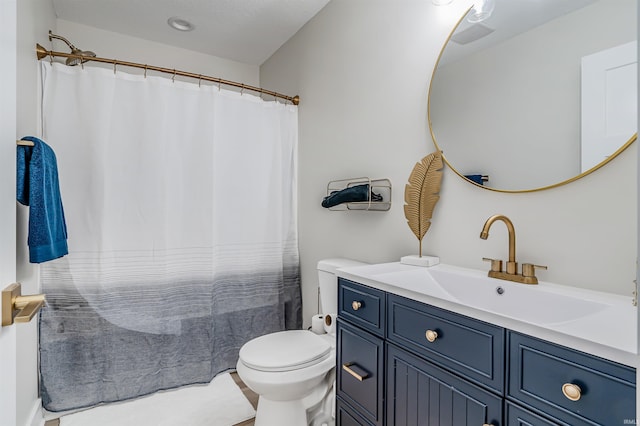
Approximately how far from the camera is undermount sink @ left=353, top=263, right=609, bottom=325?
0.97 metres

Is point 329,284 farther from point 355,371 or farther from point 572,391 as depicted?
point 572,391

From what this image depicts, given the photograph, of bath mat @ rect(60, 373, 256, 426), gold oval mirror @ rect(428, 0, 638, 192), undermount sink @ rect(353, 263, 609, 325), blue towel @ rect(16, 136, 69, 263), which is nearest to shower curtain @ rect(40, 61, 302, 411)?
bath mat @ rect(60, 373, 256, 426)

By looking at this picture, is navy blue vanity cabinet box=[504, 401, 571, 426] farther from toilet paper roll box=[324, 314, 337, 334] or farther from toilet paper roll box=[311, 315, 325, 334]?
toilet paper roll box=[311, 315, 325, 334]

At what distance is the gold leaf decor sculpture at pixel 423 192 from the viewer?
58.9 inches

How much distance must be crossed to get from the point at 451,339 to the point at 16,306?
103 cm

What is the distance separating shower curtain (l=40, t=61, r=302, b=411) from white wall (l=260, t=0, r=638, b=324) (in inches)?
14.1

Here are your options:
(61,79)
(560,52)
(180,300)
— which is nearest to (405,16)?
(560,52)

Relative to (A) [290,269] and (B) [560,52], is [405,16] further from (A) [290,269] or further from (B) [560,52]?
(A) [290,269]

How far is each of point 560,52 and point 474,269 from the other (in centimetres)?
Result: 84

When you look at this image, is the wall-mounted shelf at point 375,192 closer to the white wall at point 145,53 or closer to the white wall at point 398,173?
the white wall at point 398,173

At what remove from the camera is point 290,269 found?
2572 mm

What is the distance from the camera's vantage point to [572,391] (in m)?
0.67

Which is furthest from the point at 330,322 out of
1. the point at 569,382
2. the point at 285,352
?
the point at 569,382

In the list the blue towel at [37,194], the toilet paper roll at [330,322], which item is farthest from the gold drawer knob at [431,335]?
the blue towel at [37,194]
